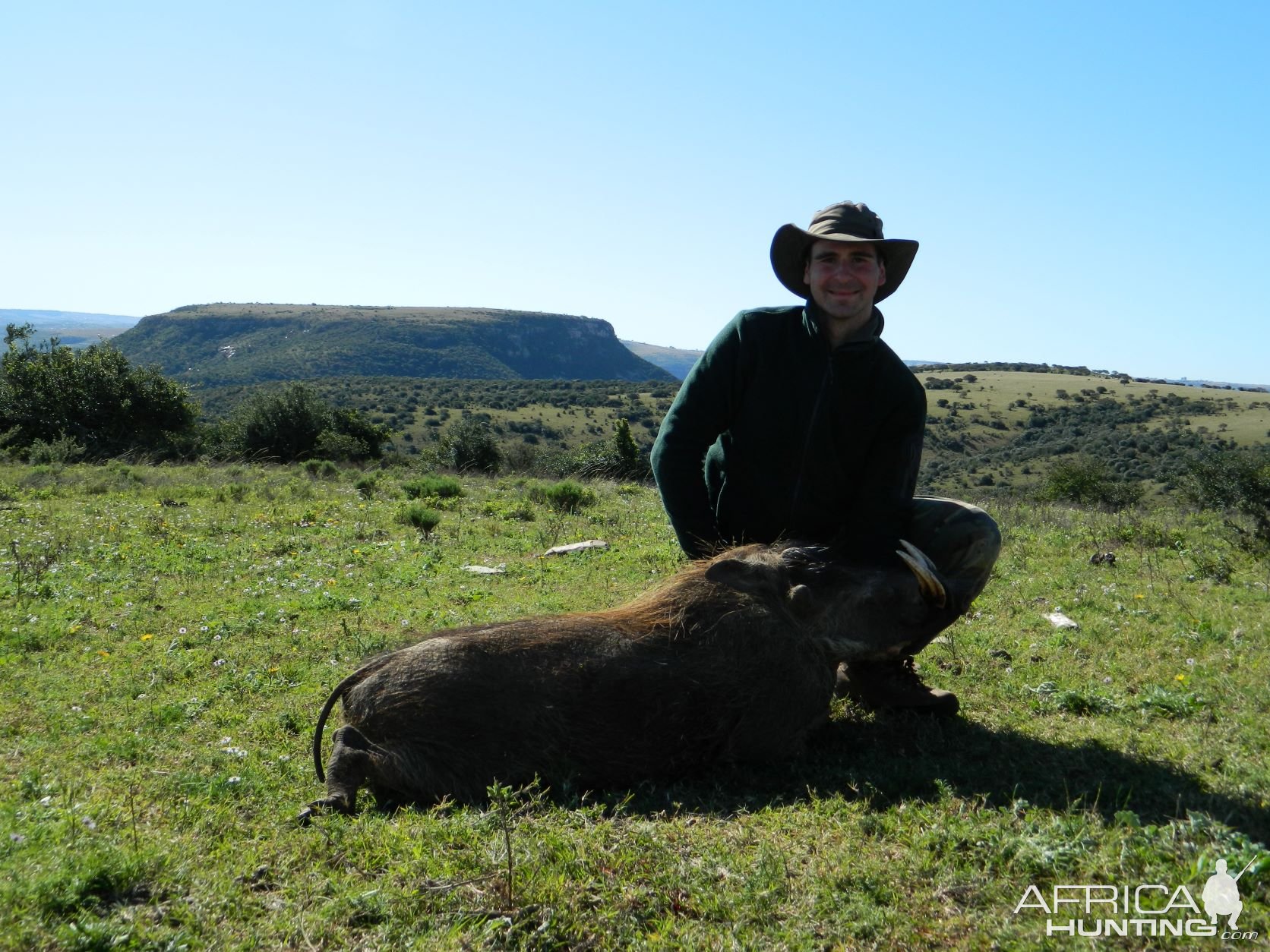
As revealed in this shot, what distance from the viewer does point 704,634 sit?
418 centimetres

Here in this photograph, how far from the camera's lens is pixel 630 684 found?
398 cm

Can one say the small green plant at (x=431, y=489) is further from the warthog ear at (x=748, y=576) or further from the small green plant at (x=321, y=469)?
the warthog ear at (x=748, y=576)

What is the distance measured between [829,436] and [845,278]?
2.81 ft

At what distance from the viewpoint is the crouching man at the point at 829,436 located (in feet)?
15.6

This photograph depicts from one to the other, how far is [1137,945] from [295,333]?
14476 centimetres

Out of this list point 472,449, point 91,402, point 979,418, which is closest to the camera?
point 91,402

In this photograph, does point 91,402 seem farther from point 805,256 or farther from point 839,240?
point 839,240

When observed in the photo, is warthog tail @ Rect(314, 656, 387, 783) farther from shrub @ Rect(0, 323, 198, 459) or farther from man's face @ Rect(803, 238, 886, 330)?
shrub @ Rect(0, 323, 198, 459)

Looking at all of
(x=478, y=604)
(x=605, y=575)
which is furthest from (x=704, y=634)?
(x=605, y=575)

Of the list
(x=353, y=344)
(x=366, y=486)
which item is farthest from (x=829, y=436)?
(x=353, y=344)

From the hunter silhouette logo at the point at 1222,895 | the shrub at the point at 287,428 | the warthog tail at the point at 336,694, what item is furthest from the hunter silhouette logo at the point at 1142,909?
the shrub at the point at 287,428

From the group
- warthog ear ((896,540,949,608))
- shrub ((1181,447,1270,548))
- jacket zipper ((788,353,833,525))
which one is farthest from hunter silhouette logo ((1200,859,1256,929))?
shrub ((1181,447,1270,548))

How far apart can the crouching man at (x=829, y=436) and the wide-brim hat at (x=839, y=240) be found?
1 cm

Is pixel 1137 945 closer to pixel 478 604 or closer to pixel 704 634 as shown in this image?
pixel 704 634
